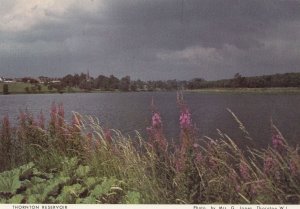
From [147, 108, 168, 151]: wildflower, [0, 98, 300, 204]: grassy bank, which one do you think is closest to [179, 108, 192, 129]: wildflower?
[0, 98, 300, 204]: grassy bank

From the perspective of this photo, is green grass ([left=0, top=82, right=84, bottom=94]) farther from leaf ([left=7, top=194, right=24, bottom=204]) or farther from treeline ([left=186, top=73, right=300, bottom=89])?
leaf ([left=7, top=194, right=24, bottom=204])

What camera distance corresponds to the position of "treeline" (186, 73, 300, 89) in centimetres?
571

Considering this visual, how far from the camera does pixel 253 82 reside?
5.98 m

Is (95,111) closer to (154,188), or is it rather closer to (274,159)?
(154,188)

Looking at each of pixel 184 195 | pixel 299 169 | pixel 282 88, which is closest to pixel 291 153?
pixel 299 169

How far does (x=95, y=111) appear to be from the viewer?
5.96 m

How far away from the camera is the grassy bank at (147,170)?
4195 mm

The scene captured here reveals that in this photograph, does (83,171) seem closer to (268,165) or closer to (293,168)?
(268,165)

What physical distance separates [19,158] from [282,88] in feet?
9.98

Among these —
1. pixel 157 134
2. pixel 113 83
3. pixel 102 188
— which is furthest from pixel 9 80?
pixel 157 134

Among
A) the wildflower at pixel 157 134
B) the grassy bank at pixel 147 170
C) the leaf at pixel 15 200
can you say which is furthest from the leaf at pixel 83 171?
the wildflower at pixel 157 134

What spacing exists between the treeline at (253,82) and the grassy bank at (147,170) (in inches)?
40.0

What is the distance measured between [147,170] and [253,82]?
1970mm

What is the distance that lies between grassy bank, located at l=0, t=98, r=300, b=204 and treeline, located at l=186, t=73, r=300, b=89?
1.02m
